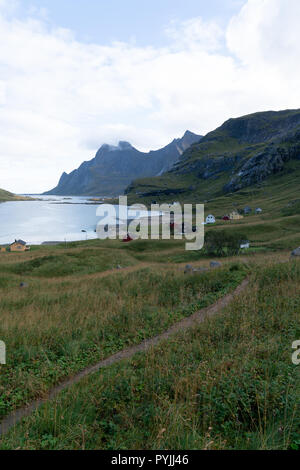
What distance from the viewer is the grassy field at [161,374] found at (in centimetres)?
396

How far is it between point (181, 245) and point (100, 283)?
4139 centimetres

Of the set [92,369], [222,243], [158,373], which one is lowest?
[92,369]

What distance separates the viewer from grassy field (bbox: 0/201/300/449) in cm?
396

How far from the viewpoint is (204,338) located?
7.36m

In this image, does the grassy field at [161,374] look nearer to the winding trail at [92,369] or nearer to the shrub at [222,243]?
the winding trail at [92,369]

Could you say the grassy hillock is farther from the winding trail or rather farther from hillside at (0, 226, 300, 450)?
the winding trail

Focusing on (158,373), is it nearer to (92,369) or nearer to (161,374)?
(161,374)

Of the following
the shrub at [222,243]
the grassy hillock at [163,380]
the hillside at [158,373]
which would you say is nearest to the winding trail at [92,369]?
the hillside at [158,373]

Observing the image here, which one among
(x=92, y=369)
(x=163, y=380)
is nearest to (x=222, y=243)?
(x=92, y=369)

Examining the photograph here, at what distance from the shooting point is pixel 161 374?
5.41m

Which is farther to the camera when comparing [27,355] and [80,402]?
[27,355]

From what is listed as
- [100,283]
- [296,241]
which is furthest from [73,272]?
[296,241]
